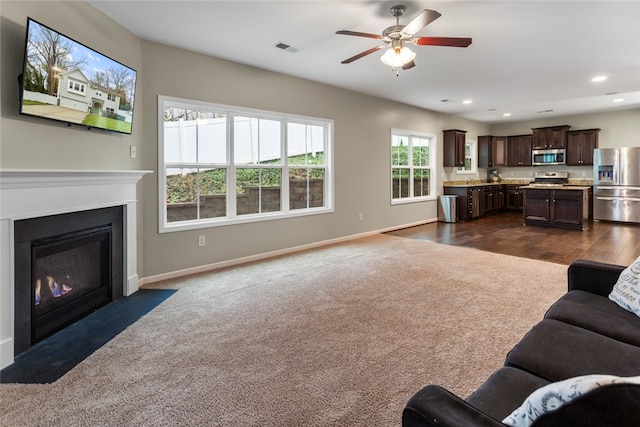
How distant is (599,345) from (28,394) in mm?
2780

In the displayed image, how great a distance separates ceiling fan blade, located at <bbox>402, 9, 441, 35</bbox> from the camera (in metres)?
2.44

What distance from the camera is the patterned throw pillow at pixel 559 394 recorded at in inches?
26.3

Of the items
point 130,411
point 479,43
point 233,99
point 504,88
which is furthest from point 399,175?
point 130,411

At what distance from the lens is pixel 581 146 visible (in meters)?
8.54

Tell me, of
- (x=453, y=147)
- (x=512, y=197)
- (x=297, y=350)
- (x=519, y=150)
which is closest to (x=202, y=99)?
(x=297, y=350)

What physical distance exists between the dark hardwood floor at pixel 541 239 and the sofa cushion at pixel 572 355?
142 inches

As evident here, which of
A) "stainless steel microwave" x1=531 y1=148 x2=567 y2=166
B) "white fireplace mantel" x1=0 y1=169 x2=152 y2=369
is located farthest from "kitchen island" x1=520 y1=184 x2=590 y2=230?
"white fireplace mantel" x1=0 y1=169 x2=152 y2=369

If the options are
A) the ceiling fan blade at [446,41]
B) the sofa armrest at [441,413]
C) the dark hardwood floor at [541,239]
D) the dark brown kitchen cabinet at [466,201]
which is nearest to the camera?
the sofa armrest at [441,413]

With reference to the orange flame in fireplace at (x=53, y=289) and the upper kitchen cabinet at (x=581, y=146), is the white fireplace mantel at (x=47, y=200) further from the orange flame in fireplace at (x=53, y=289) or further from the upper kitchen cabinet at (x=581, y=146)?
the upper kitchen cabinet at (x=581, y=146)

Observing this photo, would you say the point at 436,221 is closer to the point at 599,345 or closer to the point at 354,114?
the point at 354,114

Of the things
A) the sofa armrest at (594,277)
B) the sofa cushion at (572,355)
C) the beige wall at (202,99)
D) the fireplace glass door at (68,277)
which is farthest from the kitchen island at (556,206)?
the fireplace glass door at (68,277)

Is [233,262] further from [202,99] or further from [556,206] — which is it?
[556,206]

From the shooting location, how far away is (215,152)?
172 inches

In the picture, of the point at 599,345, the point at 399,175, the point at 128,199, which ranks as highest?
the point at 399,175
